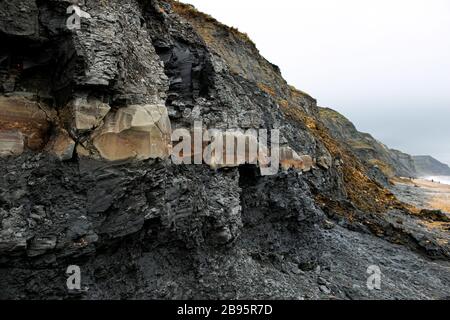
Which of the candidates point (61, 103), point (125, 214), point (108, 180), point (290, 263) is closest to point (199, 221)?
point (125, 214)

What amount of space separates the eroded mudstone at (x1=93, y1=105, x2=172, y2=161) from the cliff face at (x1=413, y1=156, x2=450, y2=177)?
185 metres

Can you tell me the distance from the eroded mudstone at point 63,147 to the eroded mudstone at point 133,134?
0.62 meters

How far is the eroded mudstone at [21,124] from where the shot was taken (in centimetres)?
837

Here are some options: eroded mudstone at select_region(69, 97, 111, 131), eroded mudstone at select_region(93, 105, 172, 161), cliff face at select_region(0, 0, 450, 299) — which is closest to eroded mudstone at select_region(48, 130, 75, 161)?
cliff face at select_region(0, 0, 450, 299)

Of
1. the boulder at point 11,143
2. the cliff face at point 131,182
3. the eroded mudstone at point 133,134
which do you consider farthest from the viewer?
the eroded mudstone at point 133,134

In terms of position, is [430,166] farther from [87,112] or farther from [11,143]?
[11,143]

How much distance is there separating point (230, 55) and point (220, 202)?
19.1 meters

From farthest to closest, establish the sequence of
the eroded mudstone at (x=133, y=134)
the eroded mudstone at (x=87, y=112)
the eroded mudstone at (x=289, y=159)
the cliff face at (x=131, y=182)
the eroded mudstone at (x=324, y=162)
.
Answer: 1. the eroded mudstone at (x=324, y=162)
2. the eroded mudstone at (x=289, y=159)
3. the eroded mudstone at (x=133, y=134)
4. the eroded mudstone at (x=87, y=112)
5. the cliff face at (x=131, y=182)

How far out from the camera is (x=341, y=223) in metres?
18.7

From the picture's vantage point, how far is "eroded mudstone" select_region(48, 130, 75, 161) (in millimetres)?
8789

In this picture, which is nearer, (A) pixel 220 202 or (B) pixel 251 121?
(A) pixel 220 202

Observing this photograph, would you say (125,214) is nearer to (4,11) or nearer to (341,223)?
(4,11)

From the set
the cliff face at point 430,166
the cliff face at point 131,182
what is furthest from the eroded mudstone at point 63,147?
the cliff face at point 430,166

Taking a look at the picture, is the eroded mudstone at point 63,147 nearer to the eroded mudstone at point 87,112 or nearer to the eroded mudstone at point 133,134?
the eroded mudstone at point 87,112
